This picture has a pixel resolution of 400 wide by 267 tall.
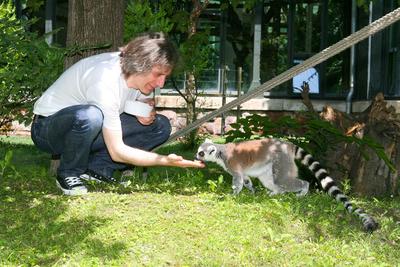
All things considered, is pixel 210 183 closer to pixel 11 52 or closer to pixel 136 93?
pixel 136 93

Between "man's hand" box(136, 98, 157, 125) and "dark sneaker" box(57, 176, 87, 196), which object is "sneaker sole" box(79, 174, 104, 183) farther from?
"man's hand" box(136, 98, 157, 125)

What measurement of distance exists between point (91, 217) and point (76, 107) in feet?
3.17

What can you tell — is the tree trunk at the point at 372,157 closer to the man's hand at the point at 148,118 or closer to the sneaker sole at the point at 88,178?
the man's hand at the point at 148,118

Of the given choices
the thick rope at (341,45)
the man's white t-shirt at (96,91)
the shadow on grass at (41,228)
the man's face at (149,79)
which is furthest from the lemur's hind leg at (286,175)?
the shadow on grass at (41,228)

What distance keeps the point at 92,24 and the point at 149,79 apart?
7.16 ft

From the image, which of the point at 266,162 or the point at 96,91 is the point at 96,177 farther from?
the point at 266,162

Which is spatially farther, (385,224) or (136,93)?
(136,93)

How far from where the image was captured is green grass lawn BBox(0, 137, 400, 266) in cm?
432

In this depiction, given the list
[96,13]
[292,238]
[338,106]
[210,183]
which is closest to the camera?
[292,238]

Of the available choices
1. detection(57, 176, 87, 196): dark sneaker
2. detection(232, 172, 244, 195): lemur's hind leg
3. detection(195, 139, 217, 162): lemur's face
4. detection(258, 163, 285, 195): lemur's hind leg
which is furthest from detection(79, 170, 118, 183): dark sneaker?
detection(258, 163, 285, 195): lemur's hind leg

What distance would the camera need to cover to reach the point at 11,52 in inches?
254

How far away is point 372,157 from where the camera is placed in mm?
6562

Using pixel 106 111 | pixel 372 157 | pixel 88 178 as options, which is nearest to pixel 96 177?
pixel 88 178

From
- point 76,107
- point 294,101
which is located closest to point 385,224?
point 76,107
